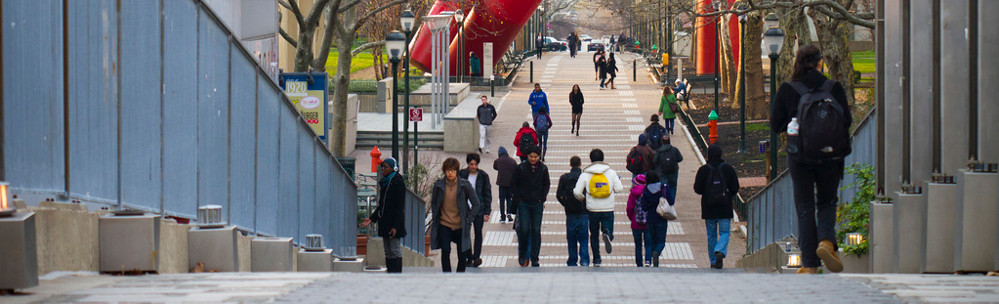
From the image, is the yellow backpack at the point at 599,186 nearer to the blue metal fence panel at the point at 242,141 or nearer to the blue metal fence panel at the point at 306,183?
the blue metal fence panel at the point at 306,183

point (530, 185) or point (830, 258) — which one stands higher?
point (530, 185)

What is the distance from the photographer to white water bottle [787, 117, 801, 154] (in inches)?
278

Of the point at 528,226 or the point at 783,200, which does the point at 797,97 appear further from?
the point at 528,226

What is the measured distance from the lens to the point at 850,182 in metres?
10.3

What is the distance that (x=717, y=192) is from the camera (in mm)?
13875

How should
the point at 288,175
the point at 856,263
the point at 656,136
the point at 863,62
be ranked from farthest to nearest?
1. the point at 863,62
2. the point at 656,136
3. the point at 288,175
4. the point at 856,263

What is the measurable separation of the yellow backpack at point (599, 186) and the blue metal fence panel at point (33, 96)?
793 cm

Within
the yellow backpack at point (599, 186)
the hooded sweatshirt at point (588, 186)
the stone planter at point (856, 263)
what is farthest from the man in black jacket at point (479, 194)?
the stone planter at point (856, 263)

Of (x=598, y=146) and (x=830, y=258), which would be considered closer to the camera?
(x=830, y=258)

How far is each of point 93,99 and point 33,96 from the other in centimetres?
57

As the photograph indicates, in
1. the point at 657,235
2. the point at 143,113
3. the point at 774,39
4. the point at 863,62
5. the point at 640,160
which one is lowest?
the point at 657,235

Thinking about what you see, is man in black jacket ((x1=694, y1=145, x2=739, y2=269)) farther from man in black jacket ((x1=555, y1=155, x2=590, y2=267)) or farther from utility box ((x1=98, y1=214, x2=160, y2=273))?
utility box ((x1=98, y1=214, x2=160, y2=273))

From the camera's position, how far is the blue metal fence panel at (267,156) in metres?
9.52

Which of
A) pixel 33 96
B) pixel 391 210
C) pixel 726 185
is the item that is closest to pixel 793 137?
pixel 33 96
